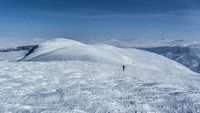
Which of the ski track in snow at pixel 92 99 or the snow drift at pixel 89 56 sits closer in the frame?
the ski track in snow at pixel 92 99

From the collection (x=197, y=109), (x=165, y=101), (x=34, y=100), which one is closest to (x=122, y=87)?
(x=165, y=101)

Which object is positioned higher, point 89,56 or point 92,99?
point 89,56

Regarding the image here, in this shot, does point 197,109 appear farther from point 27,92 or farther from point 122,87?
point 27,92

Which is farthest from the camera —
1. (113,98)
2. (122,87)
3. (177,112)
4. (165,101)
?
(122,87)

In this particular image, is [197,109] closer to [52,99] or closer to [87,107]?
[87,107]

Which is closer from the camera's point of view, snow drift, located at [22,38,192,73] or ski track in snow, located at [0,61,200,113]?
ski track in snow, located at [0,61,200,113]

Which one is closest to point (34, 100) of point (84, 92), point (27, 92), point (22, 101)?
point (22, 101)

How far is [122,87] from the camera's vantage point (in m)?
8.30

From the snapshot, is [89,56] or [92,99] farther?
[89,56]

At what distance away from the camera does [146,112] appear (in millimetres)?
5215

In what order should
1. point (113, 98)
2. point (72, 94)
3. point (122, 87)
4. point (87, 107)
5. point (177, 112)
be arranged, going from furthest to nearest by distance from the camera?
point (122, 87), point (72, 94), point (113, 98), point (87, 107), point (177, 112)

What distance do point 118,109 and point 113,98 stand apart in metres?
1.14

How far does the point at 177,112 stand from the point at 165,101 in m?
0.97

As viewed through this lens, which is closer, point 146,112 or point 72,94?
point 146,112
